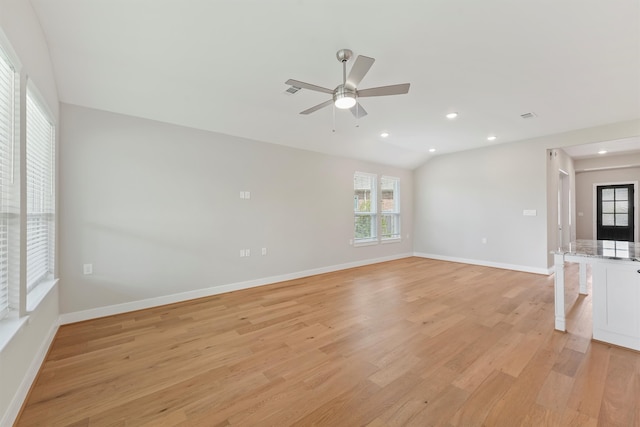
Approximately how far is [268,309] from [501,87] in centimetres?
404

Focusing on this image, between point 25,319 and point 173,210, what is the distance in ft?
6.78

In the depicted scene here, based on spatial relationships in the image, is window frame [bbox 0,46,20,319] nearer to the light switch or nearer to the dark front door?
the light switch

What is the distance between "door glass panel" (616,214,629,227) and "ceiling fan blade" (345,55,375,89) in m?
9.75

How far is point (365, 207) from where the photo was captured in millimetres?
6430

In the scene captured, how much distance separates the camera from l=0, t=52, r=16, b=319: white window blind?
5.21 feet

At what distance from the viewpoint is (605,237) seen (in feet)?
25.3

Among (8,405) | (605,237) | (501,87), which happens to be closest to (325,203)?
(501,87)

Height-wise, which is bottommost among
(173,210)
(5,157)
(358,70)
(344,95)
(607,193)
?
(173,210)

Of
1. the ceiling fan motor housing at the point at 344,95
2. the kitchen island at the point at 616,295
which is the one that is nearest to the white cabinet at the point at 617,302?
the kitchen island at the point at 616,295

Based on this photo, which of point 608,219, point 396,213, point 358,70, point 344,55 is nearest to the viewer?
point 358,70

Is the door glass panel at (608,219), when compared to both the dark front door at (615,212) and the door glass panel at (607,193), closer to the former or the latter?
the dark front door at (615,212)

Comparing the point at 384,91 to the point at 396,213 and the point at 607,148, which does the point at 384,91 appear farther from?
the point at 607,148

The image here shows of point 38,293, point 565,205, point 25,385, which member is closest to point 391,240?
point 565,205

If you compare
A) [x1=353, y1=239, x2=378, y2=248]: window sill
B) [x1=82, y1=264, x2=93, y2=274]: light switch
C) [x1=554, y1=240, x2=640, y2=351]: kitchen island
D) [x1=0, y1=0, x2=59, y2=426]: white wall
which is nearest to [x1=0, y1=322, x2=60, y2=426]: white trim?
[x1=0, y1=0, x2=59, y2=426]: white wall
